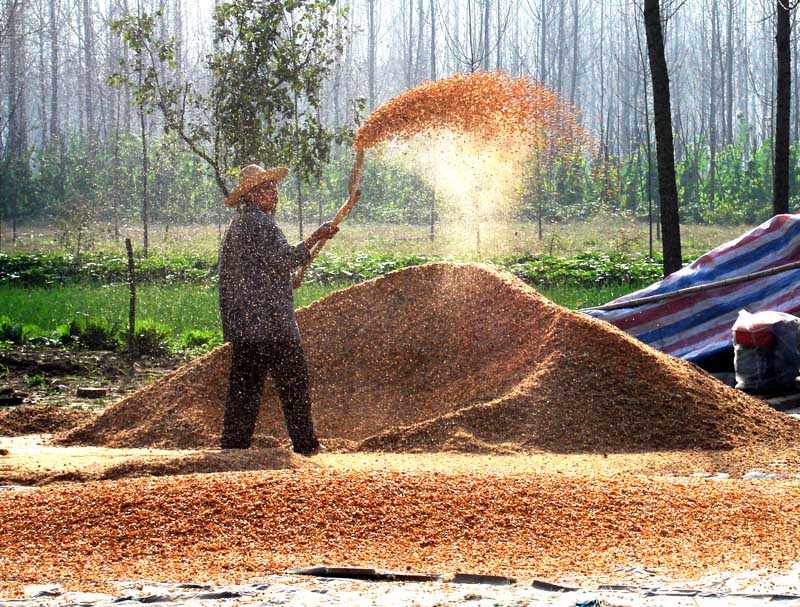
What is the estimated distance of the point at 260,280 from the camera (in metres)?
6.41

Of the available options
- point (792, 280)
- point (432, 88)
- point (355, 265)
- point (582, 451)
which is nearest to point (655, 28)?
point (792, 280)

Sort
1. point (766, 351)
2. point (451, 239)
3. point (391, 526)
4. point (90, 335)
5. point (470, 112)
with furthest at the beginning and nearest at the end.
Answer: point (451, 239)
point (90, 335)
point (766, 351)
point (470, 112)
point (391, 526)

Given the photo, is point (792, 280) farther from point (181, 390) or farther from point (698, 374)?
point (181, 390)

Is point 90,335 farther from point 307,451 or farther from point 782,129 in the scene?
point 782,129

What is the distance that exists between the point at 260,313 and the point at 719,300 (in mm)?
4383

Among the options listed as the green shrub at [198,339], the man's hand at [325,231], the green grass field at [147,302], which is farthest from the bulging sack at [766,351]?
the green shrub at [198,339]

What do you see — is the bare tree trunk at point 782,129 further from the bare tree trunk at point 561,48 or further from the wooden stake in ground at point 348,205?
the bare tree trunk at point 561,48

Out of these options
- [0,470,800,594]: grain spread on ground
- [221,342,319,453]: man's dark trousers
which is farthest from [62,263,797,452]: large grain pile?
[0,470,800,594]: grain spread on ground

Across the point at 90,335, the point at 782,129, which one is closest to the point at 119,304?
the point at 90,335

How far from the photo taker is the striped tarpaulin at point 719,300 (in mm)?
9008

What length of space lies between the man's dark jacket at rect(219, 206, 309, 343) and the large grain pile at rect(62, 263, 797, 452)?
37.5 inches

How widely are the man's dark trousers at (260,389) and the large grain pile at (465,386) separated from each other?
20.4 inches

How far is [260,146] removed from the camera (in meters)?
12.0

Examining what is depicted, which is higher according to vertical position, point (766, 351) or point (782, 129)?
point (782, 129)
